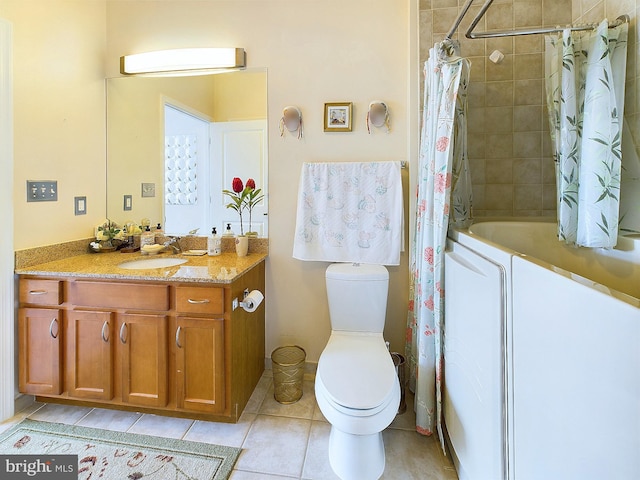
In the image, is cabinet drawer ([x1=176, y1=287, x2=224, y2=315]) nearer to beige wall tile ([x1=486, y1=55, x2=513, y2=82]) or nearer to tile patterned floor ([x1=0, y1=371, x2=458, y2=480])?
tile patterned floor ([x1=0, y1=371, x2=458, y2=480])

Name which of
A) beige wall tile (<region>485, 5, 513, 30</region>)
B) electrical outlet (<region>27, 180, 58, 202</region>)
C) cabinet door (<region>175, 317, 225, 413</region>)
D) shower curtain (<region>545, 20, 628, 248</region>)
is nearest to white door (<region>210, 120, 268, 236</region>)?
cabinet door (<region>175, 317, 225, 413</region>)

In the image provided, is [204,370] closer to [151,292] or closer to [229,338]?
[229,338]

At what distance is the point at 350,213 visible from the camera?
1979 millimetres

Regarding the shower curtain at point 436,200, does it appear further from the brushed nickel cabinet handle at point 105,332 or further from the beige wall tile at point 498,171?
the brushed nickel cabinet handle at point 105,332

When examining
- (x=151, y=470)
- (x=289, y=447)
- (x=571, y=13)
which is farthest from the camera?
(x=571, y=13)

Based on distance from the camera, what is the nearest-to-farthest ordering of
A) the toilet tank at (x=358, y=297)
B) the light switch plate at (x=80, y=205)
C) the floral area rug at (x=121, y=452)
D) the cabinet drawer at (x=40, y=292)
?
the floral area rug at (x=121, y=452), the cabinet drawer at (x=40, y=292), the toilet tank at (x=358, y=297), the light switch plate at (x=80, y=205)

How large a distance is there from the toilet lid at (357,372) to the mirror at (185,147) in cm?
93

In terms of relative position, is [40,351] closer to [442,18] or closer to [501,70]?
[442,18]

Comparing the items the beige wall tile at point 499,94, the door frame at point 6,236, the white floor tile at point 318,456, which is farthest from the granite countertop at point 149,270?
the beige wall tile at point 499,94

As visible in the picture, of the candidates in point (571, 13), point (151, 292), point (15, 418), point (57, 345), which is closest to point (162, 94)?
point (151, 292)

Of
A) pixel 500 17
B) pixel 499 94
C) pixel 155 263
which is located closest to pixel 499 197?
pixel 499 94

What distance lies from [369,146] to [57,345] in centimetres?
208

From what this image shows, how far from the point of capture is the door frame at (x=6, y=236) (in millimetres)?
1596

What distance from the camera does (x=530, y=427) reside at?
0.85 meters
